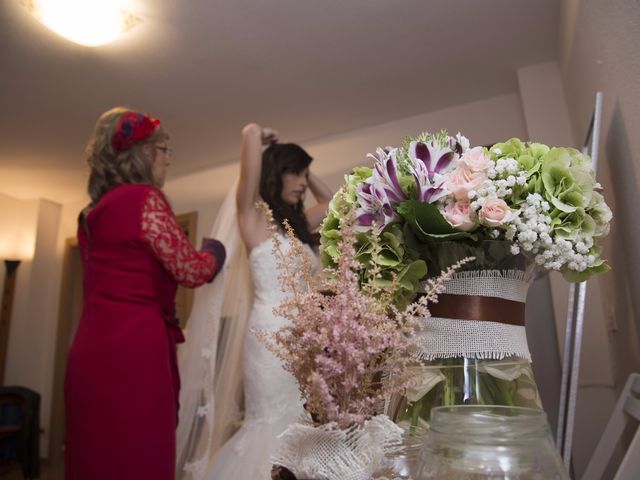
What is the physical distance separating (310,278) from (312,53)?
2228 mm

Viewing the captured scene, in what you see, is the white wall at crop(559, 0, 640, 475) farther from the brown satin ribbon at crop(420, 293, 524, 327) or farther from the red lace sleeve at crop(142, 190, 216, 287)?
the red lace sleeve at crop(142, 190, 216, 287)

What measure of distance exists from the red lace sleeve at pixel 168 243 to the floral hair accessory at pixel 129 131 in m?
0.23

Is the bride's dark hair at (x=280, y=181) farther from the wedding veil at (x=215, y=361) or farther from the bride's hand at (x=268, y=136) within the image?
the wedding veil at (x=215, y=361)

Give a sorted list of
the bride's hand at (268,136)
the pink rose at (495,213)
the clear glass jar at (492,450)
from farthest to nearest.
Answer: the bride's hand at (268,136) < the pink rose at (495,213) < the clear glass jar at (492,450)

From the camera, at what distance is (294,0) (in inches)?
80.7

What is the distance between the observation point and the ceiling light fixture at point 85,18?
200 centimetres

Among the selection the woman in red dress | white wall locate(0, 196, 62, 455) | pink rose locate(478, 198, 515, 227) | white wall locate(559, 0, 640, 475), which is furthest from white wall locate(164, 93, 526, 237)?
pink rose locate(478, 198, 515, 227)

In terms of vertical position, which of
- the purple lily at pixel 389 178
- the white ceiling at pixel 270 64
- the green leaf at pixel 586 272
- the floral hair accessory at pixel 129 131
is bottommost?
the green leaf at pixel 586 272

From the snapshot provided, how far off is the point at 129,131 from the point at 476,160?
1.33m

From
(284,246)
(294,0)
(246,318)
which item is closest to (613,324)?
(284,246)

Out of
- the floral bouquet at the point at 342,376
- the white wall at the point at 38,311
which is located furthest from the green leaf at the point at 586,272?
the white wall at the point at 38,311

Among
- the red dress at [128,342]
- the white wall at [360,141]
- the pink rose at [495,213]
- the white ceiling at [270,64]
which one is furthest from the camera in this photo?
the white wall at [360,141]

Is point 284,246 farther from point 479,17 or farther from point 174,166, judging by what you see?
point 174,166

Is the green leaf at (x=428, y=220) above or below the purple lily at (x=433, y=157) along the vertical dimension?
below
